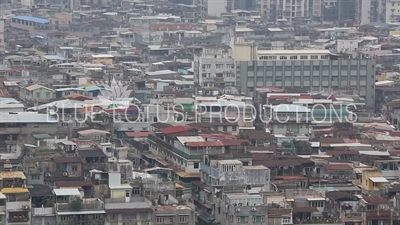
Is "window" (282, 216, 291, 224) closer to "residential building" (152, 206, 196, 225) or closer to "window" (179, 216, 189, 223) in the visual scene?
"residential building" (152, 206, 196, 225)

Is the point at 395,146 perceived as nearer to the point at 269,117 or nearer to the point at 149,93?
the point at 269,117

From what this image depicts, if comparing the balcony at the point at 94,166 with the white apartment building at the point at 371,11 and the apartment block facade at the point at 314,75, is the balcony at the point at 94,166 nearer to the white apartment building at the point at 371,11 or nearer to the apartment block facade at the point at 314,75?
the apartment block facade at the point at 314,75

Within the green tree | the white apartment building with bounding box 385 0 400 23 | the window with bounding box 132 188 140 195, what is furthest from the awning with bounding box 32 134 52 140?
the white apartment building with bounding box 385 0 400 23

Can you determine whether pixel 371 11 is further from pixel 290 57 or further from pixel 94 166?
pixel 94 166

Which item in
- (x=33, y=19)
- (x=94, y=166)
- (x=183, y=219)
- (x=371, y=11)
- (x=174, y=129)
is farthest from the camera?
(x=371, y=11)

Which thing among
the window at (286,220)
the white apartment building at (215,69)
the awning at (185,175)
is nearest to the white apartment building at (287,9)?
the white apartment building at (215,69)

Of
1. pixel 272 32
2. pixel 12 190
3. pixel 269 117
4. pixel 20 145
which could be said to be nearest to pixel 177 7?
pixel 272 32

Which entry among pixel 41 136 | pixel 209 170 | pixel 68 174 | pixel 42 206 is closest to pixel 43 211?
pixel 42 206

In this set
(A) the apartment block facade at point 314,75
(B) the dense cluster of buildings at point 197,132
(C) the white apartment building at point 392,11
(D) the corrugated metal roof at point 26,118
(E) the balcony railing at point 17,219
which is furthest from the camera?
(C) the white apartment building at point 392,11
